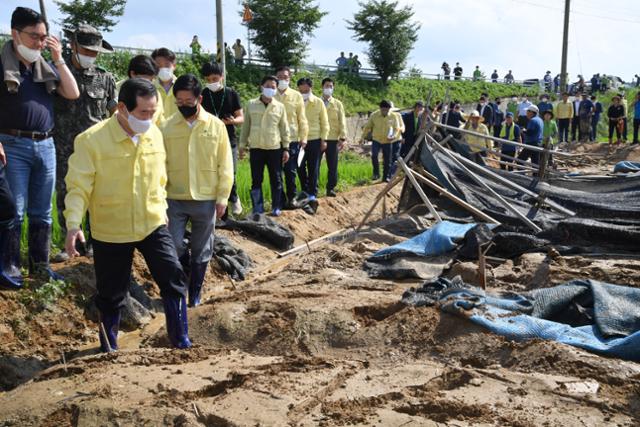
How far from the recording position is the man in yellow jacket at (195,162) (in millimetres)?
5844

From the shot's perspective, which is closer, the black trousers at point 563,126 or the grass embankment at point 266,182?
the grass embankment at point 266,182

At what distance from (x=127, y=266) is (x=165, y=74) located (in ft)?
9.16

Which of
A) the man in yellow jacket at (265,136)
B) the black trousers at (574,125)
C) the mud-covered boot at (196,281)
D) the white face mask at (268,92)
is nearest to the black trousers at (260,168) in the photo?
the man in yellow jacket at (265,136)

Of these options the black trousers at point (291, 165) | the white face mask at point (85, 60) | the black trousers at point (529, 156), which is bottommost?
the black trousers at point (529, 156)

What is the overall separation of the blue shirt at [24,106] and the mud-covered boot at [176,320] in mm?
1938

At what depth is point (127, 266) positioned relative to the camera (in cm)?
500

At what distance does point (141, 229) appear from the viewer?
4.80m

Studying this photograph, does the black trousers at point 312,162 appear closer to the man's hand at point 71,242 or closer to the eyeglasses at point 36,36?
the eyeglasses at point 36,36

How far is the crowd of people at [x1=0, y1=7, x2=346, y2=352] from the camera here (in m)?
4.73

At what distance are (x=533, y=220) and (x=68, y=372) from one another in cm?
595

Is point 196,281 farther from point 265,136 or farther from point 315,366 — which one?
point 265,136

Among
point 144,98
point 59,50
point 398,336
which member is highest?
point 59,50

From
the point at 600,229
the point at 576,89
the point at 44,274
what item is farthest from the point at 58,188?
the point at 576,89

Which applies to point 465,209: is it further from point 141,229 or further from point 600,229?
point 141,229
